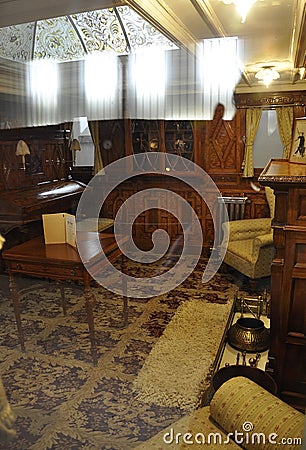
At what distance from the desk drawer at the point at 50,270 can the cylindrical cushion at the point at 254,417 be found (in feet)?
2.87

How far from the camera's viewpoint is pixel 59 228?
5.85 ft

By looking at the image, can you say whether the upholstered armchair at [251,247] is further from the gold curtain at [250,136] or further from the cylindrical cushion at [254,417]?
the cylindrical cushion at [254,417]

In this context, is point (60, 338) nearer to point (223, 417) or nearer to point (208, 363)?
point (208, 363)

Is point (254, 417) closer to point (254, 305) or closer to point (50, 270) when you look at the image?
point (50, 270)

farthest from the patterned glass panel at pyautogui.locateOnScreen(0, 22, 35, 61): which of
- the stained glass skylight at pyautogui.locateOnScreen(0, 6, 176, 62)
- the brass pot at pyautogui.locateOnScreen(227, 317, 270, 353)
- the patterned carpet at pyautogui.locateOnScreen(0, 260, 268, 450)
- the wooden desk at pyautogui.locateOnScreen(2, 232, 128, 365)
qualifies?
the brass pot at pyautogui.locateOnScreen(227, 317, 270, 353)

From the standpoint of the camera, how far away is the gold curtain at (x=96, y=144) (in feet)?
8.44

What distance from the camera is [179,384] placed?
4.80 ft

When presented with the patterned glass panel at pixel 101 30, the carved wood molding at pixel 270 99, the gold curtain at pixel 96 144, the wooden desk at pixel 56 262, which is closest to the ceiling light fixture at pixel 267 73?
the carved wood molding at pixel 270 99

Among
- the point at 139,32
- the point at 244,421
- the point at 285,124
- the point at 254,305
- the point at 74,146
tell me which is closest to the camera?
the point at 244,421

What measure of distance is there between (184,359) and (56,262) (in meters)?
0.67

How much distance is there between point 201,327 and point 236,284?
68cm

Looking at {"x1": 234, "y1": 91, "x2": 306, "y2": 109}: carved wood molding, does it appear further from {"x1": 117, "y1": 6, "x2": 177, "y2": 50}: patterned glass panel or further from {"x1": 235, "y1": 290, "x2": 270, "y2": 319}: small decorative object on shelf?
{"x1": 235, "y1": 290, "x2": 270, "y2": 319}: small decorative object on shelf

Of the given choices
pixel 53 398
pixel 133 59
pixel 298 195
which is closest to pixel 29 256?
pixel 53 398

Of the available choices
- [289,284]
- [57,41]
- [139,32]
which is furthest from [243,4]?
[289,284]
